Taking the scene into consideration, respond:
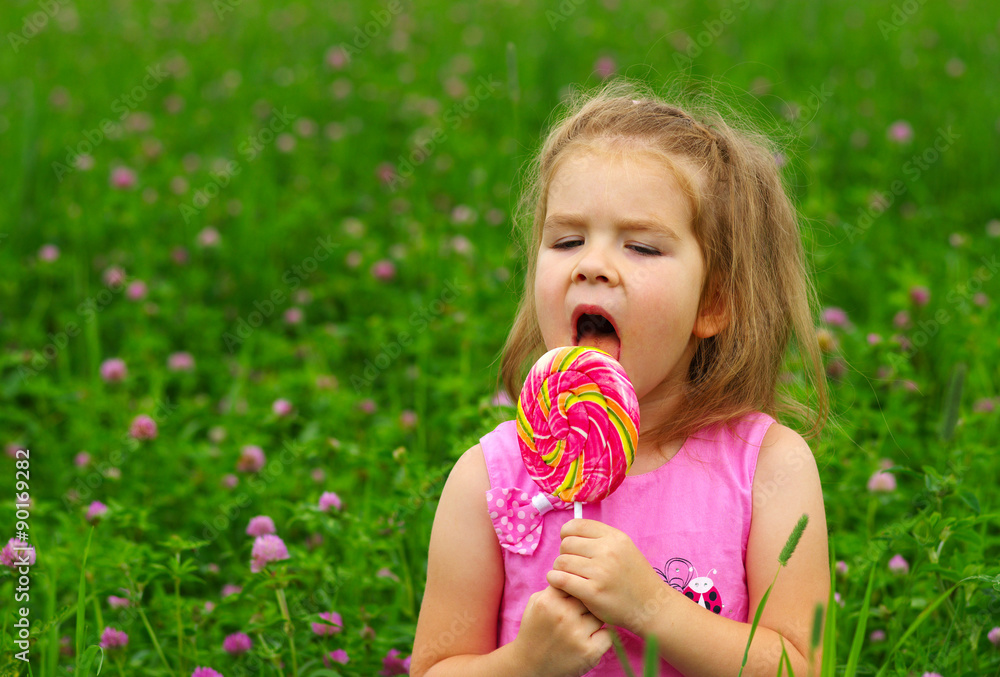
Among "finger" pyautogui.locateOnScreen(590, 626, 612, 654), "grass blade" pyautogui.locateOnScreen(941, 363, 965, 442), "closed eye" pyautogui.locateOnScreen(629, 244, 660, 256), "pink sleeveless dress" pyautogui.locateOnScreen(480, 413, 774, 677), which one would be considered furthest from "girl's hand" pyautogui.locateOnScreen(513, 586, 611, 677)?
"grass blade" pyautogui.locateOnScreen(941, 363, 965, 442)

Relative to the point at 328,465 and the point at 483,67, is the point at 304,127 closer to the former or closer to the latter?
the point at 483,67

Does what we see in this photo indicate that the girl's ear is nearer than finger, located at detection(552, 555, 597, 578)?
No

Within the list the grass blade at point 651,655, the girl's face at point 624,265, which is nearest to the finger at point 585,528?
the girl's face at point 624,265

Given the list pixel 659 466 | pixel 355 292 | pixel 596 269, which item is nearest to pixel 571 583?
pixel 659 466

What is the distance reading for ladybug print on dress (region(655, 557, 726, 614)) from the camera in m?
1.53

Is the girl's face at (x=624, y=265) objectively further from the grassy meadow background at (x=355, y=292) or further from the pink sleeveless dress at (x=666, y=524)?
the grassy meadow background at (x=355, y=292)

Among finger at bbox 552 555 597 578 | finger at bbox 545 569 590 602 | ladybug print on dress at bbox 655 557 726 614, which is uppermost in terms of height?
ladybug print on dress at bbox 655 557 726 614

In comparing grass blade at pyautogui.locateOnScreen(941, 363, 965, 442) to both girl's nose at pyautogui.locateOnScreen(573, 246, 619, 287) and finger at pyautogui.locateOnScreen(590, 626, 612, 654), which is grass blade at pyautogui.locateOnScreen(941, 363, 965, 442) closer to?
girl's nose at pyautogui.locateOnScreen(573, 246, 619, 287)

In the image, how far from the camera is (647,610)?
55.2 inches

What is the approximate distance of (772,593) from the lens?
1.53m

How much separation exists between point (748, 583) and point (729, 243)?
0.55 m

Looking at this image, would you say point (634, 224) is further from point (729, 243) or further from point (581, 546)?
point (581, 546)

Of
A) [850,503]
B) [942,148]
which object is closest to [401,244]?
[850,503]

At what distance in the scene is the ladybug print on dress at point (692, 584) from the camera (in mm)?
1531
